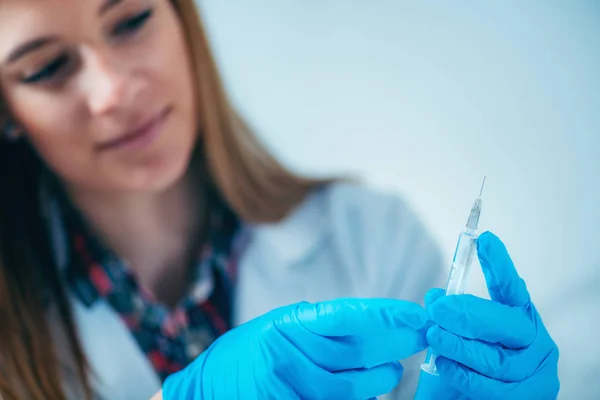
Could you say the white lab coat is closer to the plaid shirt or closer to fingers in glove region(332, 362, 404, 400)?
the plaid shirt

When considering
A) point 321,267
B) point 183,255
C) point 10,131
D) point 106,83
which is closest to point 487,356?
point 321,267

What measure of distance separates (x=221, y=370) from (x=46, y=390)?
0.89 feet

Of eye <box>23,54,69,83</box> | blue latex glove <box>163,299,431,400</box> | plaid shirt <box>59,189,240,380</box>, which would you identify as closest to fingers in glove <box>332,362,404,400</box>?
blue latex glove <box>163,299,431,400</box>

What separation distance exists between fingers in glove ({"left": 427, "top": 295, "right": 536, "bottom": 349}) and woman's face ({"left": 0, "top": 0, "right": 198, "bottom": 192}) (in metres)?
0.45

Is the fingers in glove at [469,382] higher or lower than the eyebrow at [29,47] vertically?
lower

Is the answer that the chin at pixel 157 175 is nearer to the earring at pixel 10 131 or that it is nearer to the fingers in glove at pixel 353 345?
the earring at pixel 10 131

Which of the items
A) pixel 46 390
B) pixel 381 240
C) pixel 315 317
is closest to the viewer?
pixel 315 317

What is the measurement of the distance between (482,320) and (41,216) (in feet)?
2.10

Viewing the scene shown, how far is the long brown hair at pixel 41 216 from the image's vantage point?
0.77 meters

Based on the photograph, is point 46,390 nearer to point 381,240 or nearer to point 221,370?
point 221,370

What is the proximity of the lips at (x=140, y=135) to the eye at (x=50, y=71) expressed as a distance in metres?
0.11

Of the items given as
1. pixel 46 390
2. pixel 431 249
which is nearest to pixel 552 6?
pixel 431 249

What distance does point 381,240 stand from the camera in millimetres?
886

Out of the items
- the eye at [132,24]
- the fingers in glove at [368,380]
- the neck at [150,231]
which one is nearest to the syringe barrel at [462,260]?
the fingers in glove at [368,380]
